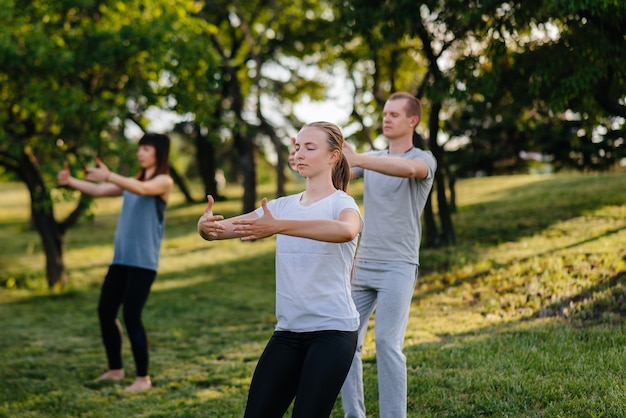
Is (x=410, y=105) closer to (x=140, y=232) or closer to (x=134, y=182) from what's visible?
(x=134, y=182)

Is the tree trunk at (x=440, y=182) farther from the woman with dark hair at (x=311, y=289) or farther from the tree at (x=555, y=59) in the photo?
the woman with dark hair at (x=311, y=289)

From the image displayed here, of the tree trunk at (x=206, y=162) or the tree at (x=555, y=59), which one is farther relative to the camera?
the tree trunk at (x=206, y=162)

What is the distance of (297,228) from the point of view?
3002 mm

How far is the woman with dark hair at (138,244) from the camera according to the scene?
20.9 ft

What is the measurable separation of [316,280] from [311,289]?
0.16ft

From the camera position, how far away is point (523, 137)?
79.5ft

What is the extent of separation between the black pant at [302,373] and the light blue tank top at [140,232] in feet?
11.0

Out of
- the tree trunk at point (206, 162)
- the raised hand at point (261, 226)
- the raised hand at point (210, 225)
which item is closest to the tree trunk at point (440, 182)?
the raised hand at point (210, 225)

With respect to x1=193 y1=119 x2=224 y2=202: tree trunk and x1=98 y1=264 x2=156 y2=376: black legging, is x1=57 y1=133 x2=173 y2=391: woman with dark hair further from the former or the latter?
x1=193 y1=119 x2=224 y2=202: tree trunk

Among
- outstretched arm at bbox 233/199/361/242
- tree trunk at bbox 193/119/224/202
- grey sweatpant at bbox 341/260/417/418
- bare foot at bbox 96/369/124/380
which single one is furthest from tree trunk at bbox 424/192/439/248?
tree trunk at bbox 193/119/224/202

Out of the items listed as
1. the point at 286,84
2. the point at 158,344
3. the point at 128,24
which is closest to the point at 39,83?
the point at 128,24

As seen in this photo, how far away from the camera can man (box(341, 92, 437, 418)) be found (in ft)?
14.4

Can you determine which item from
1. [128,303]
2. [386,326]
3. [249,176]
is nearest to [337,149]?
[386,326]

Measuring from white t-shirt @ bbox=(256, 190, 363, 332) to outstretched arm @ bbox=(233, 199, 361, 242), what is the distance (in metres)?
0.20
